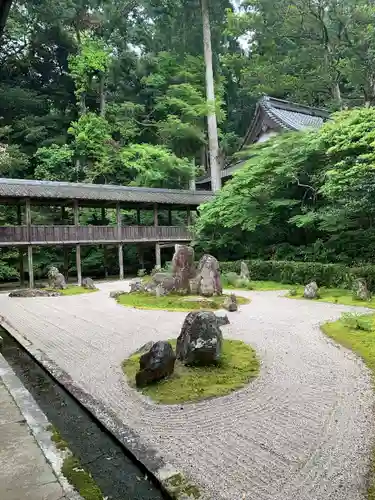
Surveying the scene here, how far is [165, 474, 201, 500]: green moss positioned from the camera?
9.52ft

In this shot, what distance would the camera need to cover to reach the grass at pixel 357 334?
6.10 m

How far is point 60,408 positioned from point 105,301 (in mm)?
8708

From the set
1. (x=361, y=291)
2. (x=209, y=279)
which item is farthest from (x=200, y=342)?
(x=209, y=279)

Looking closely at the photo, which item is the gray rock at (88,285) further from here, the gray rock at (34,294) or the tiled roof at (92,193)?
the tiled roof at (92,193)

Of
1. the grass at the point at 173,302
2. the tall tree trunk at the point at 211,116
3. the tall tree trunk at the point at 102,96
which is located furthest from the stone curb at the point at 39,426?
the tall tree trunk at the point at 102,96

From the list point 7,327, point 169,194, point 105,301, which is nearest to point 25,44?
point 169,194

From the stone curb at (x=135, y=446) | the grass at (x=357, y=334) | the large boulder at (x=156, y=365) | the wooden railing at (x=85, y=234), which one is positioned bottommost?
the stone curb at (x=135, y=446)

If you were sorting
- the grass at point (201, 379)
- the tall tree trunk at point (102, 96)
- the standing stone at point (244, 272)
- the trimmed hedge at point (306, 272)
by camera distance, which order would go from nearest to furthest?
the grass at point (201, 379)
the trimmed hedge at point (306, 272)
the standing stone at point (244, 272)
the tall tree trunk at point (102, 96)

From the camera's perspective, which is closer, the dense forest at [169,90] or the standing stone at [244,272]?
the standing stone at [244,272]

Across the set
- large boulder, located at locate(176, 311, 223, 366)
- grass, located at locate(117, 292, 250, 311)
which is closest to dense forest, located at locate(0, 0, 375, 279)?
grass, located at locate(117, 292, 250, 311)

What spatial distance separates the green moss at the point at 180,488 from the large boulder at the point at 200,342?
2583mm

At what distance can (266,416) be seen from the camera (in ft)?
13.6

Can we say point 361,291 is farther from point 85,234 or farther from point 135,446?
point 85,234

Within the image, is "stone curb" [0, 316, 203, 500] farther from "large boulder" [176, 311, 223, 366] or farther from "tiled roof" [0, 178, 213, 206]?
"tiled roof" [0, 178, 213, 206]
